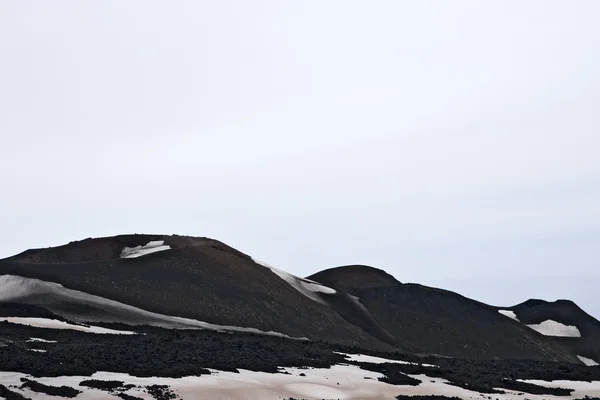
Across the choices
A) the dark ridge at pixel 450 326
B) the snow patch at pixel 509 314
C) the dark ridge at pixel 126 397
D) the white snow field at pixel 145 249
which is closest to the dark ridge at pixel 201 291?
the white snow field at pixel 145 249

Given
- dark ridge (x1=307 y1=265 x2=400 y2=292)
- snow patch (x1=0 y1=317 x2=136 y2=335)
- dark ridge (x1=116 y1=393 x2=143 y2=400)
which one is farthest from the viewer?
dark ridge (x1=307 y1=265 x2=400 y2=292)

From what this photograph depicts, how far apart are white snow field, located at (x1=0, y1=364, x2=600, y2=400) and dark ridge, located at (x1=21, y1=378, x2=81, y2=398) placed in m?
0.32

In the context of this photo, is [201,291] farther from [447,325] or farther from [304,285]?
[447,325]

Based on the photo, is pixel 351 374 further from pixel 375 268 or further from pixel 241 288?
pixel 375 268

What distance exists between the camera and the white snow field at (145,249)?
10681 centimetres

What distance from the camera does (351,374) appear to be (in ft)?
182

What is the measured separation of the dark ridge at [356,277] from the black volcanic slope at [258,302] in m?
0.54

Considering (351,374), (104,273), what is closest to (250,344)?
(351,374)

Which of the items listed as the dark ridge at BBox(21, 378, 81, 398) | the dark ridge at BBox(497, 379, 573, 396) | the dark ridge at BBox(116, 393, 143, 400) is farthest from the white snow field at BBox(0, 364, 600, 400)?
the dark ridge at BBox(497, 379, 573, 396)

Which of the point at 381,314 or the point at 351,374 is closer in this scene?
the point at 351,374

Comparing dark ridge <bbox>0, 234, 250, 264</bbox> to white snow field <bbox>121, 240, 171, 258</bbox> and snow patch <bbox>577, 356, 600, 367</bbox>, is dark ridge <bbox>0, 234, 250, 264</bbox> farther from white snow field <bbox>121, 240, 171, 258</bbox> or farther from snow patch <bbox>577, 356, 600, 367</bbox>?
snow patch <bbox>577, 356, 600, 367</bbox>

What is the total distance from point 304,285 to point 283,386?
213 feet

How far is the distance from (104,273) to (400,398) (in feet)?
160

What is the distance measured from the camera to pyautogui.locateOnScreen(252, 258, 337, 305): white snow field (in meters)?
109
